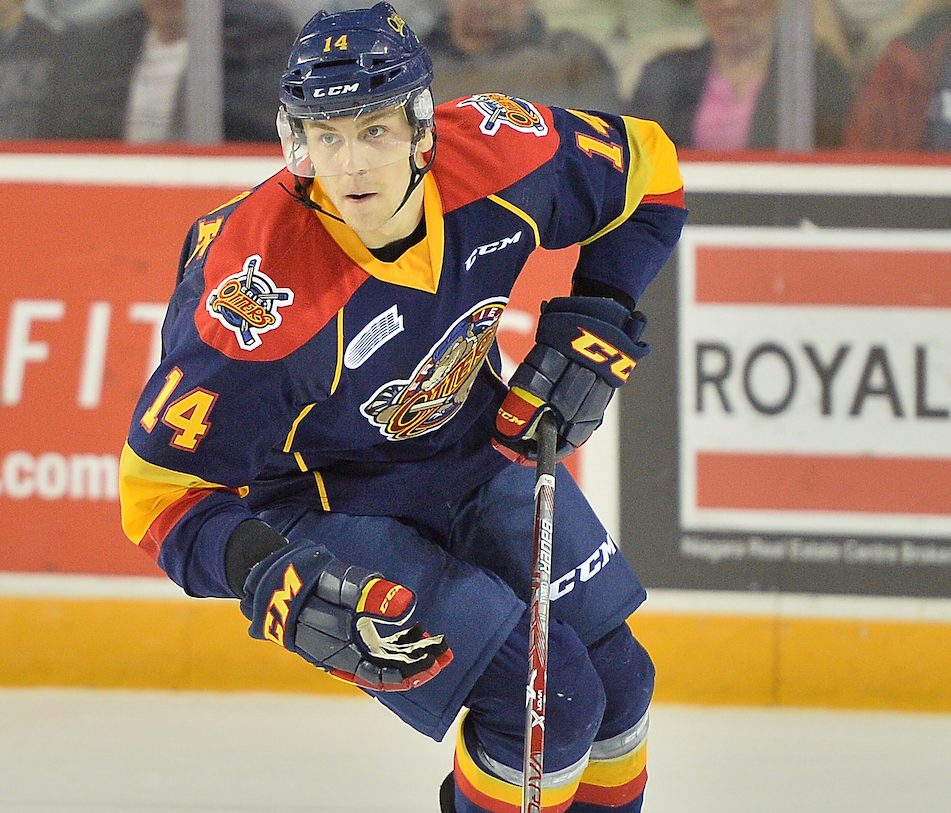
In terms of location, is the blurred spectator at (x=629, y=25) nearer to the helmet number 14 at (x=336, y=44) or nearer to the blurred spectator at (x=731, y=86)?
the blurred spectator at (x=731, y=86)

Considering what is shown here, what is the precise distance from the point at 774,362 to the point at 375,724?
4.24 ft

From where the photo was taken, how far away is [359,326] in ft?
6.69

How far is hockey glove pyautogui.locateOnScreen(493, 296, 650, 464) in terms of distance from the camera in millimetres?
2314

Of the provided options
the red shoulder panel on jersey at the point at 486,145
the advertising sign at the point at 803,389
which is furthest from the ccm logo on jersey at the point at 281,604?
the advertising sign at the point at 803,389

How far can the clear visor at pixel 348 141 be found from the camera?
6.43 feet

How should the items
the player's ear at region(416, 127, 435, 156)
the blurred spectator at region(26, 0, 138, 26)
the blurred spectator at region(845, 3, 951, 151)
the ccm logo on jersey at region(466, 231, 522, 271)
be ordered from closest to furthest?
the player's ear at region(416, 127, 435, 156)
the ccm logo on jersey at region(466, 231, 522, 271)
the blurred spectator at region(845, 3, 951, 151)
the blurred spectator at region(26, 0, 138, 26)

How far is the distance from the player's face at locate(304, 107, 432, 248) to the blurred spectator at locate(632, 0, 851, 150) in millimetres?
1782

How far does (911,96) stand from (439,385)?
6.42 feet

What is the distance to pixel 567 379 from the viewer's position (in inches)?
92.0

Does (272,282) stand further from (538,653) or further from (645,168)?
(645,168)

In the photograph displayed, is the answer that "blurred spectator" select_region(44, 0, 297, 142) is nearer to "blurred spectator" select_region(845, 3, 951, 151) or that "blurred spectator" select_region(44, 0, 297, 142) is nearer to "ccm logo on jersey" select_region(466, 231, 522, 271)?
"blurred spectator" select_region(845, 3, 951, 151)

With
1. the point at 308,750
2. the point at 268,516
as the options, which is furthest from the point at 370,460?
the point at 308,750

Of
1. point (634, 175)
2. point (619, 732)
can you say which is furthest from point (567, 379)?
point (619, 732)

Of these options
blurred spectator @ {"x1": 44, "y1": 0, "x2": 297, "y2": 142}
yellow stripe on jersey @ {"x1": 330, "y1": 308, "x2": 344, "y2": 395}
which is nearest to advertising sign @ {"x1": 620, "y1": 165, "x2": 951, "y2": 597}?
blurred spectator @ {"x1": 44, "y1": 0, "x2": 297, "y2": 142}
